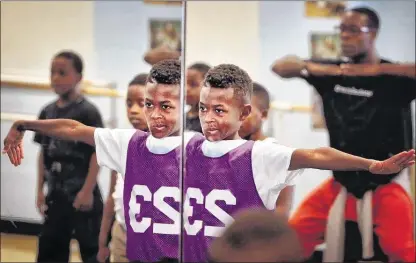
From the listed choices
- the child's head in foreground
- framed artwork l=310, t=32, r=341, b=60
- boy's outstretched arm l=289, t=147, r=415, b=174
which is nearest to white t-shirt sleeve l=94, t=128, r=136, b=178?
boy's outstretched arm l=289, t=147, r=415, b=174

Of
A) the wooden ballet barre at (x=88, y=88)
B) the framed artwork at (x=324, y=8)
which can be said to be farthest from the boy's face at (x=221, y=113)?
the framed artwork at (x=324, y=8)

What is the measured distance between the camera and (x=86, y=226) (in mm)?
2449

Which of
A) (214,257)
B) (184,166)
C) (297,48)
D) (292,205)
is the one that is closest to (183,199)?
(184,166)

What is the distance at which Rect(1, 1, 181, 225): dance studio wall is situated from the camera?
2402mm

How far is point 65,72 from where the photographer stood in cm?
243

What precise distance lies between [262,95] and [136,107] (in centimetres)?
45

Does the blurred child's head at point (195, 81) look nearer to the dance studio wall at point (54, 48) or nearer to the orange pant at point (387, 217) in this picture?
the dance studio wall at point (54, 48)

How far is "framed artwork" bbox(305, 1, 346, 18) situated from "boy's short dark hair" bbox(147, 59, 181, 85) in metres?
0.52

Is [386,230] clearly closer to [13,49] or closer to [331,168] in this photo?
[331,168]

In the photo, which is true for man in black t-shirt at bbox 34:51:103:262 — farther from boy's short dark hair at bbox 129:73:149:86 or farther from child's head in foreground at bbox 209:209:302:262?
child's head in foreground at bbox 209:209:302:262

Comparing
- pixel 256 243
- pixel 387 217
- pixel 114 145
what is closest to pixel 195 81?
pixel 114 145

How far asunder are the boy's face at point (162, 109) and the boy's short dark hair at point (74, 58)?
275mm

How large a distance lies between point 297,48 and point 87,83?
774mm

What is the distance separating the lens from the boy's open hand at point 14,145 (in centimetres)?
239
